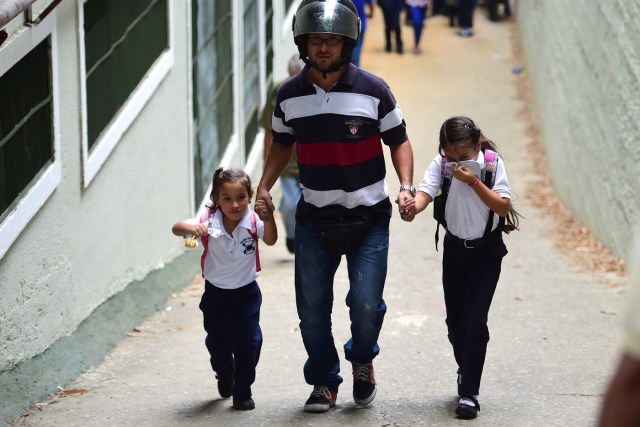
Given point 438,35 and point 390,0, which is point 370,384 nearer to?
point 390,0

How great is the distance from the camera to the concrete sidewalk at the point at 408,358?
18.5 ft

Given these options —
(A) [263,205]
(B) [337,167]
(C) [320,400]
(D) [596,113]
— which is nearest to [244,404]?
(C) [320,400]

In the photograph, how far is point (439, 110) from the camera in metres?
17.9

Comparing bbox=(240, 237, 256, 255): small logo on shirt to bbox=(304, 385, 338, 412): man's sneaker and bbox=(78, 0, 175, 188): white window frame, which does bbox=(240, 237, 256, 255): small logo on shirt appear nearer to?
bbox=(304, 385, 338, 412): man's sneaker

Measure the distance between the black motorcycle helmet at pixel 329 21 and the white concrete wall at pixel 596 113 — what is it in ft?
14.3

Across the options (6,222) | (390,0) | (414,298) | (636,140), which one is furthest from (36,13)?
(390,0)

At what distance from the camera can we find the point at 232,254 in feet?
17.8

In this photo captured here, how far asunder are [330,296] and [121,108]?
2.95 metres

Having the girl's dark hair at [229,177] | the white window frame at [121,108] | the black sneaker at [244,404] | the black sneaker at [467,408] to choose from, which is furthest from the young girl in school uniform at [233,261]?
the white window frame at [121,108]

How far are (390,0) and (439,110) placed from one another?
3163 mm

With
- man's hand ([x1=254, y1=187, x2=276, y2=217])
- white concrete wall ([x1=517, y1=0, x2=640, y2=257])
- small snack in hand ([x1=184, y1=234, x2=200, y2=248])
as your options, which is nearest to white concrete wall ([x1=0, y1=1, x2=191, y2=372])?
small snack in hand ([x1=184, y1=234, x2=200, y2=248])

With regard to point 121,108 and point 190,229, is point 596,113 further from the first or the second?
point 190,229

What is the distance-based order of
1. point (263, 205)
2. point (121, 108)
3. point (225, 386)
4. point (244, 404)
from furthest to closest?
point (121, 108) < point (225, 386) < point (244, 404) < point (263, 205)

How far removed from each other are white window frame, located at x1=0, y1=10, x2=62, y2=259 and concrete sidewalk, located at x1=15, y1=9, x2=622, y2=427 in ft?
3.07
